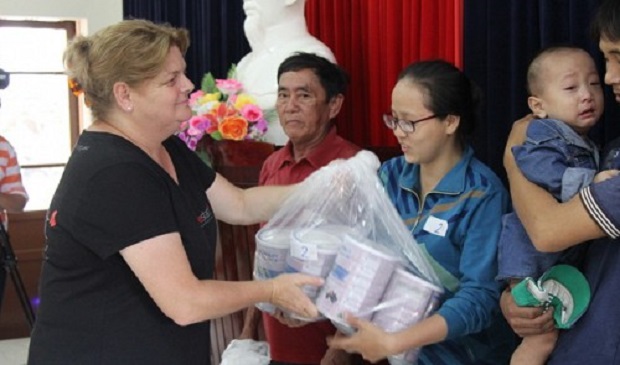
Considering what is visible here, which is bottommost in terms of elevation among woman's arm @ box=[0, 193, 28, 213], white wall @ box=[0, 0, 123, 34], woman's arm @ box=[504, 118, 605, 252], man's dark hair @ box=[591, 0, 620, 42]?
woman's arm @ box=[0, 193, 28, 213]

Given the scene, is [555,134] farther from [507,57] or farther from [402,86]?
[507,57]

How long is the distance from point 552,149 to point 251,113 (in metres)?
1.39

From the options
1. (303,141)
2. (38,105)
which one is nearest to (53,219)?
(303,141)

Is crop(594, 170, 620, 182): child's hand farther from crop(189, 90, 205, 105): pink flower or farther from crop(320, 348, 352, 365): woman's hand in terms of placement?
crop(189, 90, 205, 105): pink flower

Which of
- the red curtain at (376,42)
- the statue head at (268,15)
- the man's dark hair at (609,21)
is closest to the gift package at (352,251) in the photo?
the man's dark hair at (609,21)

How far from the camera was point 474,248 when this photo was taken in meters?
1.55

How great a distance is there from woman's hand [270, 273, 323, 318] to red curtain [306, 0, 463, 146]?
42.7 inches

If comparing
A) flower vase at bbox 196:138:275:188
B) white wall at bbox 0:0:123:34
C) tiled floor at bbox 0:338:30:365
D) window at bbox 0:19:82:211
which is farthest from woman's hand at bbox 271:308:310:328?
window at bbox 0:19:82:211

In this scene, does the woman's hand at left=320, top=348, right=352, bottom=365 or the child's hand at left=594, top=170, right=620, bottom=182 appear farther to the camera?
the woman's hand at left=320, top=348, right=352, bottom=365

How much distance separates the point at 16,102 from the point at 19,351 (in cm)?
154

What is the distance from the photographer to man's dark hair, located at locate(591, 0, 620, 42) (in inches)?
48.1

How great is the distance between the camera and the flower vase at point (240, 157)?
2656 millimetres

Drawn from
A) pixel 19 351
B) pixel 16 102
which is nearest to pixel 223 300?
pixel 19 351

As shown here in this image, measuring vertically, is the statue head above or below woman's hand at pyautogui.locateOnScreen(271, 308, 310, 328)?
above
